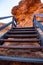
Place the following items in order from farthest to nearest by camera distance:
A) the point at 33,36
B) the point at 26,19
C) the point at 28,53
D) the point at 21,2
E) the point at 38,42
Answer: the point at 21,2 < the point at 26,19 < the point at 33,36 < the point at 38,42 < the point at 28,53

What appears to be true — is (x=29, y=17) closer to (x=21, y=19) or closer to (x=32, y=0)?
(x=21, y=19)

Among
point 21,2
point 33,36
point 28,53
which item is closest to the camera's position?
point 28,53

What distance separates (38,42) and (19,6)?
18.3 meters

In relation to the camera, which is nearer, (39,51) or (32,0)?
(39,51)

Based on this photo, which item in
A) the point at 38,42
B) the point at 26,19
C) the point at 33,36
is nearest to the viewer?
the point at 38,42

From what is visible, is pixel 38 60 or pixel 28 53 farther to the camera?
pixel 28 53

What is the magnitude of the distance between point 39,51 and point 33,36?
1.21 meters

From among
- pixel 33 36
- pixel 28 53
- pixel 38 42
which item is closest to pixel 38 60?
pixel 28 53

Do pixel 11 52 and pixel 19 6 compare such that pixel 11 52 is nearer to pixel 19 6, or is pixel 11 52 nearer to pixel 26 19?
pixel 26 19

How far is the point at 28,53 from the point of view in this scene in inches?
112

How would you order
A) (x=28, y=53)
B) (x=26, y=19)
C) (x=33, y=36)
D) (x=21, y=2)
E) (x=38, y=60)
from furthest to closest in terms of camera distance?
(x=21, y=2) → (x=26, y=19) → (x=33, y=36) → (x=28, y=53) → (x=38, y=60)

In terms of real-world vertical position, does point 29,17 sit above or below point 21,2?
below

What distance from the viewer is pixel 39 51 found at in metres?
3.01

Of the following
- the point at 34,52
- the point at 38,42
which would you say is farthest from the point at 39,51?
the point at 38,42
